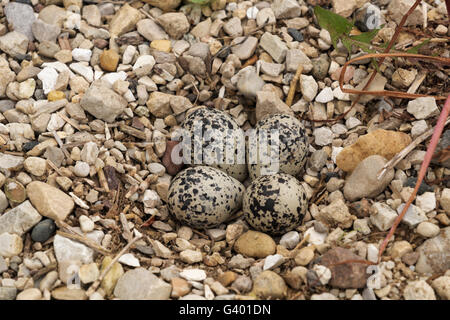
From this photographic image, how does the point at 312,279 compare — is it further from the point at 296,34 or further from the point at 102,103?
the point at 296,34

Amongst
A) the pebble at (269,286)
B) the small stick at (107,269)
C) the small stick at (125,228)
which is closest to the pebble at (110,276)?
the small stick at (107,269)

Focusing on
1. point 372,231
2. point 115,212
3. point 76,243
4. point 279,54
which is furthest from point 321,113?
point 76,243

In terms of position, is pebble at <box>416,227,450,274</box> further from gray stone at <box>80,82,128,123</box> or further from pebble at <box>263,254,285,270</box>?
gray stone at <box>80,82,128,123</box>

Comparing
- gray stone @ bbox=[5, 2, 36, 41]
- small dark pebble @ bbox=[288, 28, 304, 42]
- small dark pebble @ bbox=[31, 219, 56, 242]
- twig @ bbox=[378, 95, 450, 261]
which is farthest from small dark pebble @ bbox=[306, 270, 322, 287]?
gray stone @ bbox=[5, 2, 36, 41]

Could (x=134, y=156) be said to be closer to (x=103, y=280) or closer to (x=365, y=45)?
(x=103, y=280)

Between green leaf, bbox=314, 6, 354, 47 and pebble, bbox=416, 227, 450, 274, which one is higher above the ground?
green leaf, bbox=314, 6, 354, 47

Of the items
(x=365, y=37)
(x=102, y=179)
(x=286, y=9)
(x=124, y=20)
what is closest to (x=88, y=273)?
(x=102, y=179)
